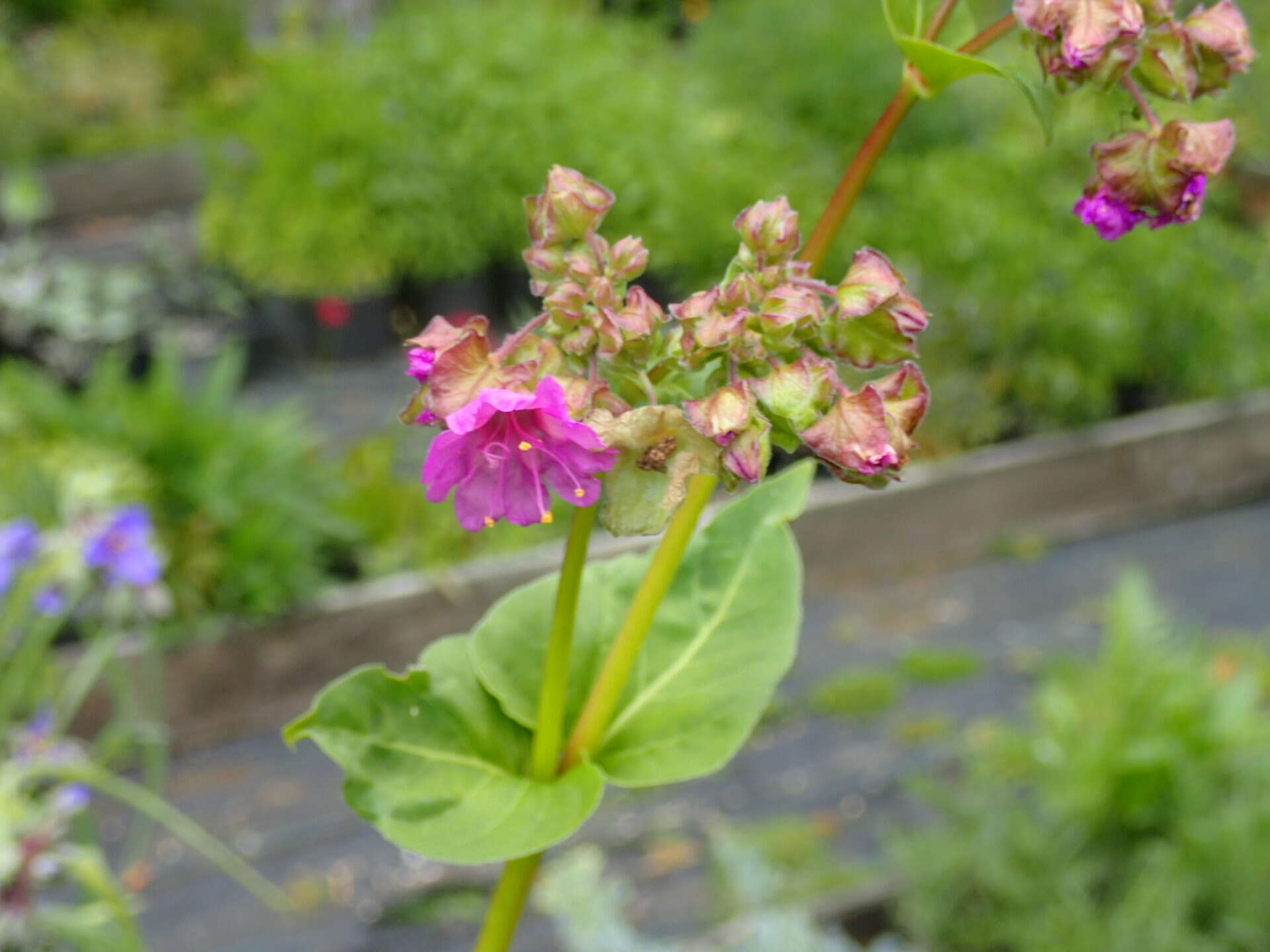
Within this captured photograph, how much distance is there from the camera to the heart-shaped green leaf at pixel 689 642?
77 centimetres

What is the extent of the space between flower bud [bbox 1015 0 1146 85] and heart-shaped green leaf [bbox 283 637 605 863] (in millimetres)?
429

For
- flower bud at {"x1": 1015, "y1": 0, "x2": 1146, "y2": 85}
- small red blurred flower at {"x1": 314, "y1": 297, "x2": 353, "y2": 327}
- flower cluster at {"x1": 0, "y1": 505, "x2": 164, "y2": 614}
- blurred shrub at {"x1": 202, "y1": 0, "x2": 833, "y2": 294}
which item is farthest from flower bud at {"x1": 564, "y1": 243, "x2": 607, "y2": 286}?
small red blurred flower at {"x1": 314, "y1": 297, "x2": 353, "y2": 327}

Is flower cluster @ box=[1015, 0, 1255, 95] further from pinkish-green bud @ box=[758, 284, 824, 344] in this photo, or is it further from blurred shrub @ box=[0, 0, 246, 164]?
blurred shrub @ box=[0, 0, 246, 164]

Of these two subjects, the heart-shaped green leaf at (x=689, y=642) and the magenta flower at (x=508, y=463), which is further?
the heart-shaped green leaf at (x=689, y=642)

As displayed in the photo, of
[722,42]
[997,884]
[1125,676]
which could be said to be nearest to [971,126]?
[722,42]

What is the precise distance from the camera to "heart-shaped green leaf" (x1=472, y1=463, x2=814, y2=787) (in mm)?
775

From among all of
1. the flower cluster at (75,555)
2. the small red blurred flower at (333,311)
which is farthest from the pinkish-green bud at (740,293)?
the small red blurred flower at (333,311)

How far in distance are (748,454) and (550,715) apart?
212 mm

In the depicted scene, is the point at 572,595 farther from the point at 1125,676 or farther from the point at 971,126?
the point at 971,126

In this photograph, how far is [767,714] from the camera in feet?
10.5

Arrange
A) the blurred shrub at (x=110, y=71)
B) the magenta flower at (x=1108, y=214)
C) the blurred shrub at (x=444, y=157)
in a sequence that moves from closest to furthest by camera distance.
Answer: the magenta flower at (x=1108, y=214) < the blurred shrub at (x=444, y=157) < the blurred shrub at (x=110, y=71)

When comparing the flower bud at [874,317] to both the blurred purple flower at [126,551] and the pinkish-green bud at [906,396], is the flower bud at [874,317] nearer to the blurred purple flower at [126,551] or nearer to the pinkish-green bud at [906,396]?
the pinkish-green bud at [906,396]

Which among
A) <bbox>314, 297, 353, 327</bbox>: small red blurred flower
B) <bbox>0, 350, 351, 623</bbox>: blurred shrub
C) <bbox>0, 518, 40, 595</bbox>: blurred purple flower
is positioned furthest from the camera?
<bbox>314, 297, 353, 327</bbox>: small red blurred flower

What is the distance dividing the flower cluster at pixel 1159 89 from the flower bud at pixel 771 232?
0.48ft
